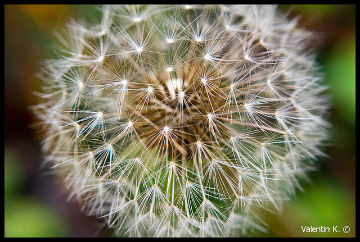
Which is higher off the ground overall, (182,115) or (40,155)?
(182,115)

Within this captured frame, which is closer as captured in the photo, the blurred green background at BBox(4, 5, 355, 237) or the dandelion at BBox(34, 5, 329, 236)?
the dandelion at BBox(34, 5, 329, 236)

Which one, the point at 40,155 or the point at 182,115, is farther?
the point at 40,155

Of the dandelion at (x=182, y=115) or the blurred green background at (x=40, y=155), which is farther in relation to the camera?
the blurred green background at (x=40, y=155)
